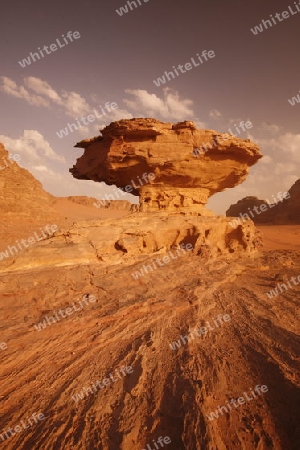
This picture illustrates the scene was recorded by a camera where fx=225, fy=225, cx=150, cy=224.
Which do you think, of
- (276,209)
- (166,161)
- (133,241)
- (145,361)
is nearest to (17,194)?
(166,161)

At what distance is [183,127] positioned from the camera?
28.0 ft

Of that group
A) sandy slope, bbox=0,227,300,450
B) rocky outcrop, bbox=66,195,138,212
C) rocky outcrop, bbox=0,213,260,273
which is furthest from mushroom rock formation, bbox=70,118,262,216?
rocky outcrop, bbox=66,195,138,212

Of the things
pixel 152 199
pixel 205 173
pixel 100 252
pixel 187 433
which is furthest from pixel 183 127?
pixel 187 433

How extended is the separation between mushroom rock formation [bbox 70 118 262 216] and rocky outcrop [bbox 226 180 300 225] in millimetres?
24320

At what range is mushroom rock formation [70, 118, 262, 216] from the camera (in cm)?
857

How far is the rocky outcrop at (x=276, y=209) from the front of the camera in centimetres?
3231

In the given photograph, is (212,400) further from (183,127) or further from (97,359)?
(183,127)

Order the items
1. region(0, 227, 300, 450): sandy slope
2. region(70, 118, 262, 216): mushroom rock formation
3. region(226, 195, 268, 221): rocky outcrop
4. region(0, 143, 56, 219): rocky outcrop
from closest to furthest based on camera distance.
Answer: region(0, 227, 300, 450): sandy slope
region(70, 118, 262, 216): mushroom rock formation
region(0, 143, 56, 219): rocky outcrop
region(226, 195, 268, 221): rocky outcrop

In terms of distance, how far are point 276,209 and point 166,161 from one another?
114 feet

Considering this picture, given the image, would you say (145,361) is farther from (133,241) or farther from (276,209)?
(276,209)

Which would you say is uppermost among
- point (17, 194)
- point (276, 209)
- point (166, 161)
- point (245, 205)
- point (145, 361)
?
point (17, 194)

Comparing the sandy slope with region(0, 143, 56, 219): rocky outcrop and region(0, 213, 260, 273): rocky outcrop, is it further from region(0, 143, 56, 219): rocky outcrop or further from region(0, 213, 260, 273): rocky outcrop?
region(0, 143, 56, 219): rocky outcrop

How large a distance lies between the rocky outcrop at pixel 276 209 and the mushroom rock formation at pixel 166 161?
24.3 m

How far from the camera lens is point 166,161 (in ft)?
28.2
